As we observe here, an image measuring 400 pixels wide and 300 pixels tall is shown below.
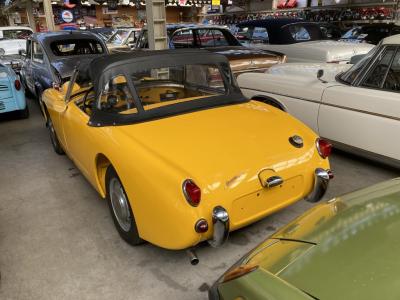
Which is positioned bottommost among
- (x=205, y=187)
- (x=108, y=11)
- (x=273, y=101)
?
(x=273, y=101)

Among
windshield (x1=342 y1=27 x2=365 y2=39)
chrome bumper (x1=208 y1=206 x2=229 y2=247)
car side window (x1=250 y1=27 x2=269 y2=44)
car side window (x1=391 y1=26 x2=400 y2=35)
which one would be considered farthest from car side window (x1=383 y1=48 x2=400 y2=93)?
windshield (x1=342 y1=27 x2=365 y2=39)

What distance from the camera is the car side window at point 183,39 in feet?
25.9

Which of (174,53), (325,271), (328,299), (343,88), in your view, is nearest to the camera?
(328,299)

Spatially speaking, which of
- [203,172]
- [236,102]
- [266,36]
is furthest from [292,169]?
Result: [266,36]

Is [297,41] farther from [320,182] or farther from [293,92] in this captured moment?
[320,182]

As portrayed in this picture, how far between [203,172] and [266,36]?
6.88m

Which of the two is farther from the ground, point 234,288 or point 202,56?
point 202,56

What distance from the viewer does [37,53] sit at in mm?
7293

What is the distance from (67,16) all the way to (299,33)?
23.2 metres

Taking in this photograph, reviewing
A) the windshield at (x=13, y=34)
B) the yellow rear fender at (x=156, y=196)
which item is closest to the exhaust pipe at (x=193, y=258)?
the yellow rear fender at (x=156, y=196)

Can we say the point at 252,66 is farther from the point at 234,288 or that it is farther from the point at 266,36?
the point at 234,288

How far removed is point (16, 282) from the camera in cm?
254

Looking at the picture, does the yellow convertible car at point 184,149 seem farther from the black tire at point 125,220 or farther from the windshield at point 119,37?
the windshield at point 119,37

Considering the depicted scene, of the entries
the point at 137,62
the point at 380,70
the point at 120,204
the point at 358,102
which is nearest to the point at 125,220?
the point at 120,204
